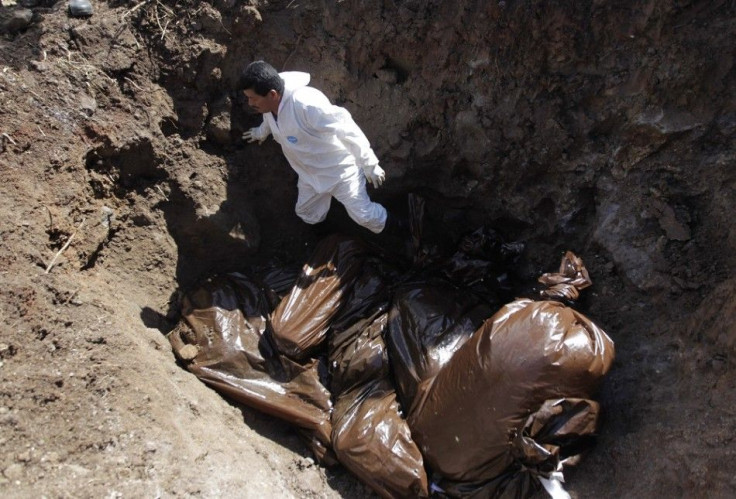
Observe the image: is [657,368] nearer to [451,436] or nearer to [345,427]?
[451,436]

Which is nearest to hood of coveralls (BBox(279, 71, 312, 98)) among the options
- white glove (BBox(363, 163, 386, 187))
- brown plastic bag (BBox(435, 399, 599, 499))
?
white glove (BBox(363, 163, 386, 187))

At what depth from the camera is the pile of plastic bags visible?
2.50 meters

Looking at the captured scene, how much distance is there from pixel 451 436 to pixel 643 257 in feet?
4.74

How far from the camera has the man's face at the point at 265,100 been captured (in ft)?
9.88

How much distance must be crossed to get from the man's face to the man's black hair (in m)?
0.02

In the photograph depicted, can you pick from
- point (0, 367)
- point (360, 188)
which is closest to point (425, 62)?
point (360, 188)

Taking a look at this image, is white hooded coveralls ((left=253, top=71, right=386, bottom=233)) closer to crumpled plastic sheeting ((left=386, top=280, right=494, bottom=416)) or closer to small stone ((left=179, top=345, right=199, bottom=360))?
crumpled plastic sheeting ((left=386, top=280, right=494, bottom=416))

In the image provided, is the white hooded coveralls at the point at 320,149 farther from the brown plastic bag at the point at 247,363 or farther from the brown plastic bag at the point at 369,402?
the brown plastic bag at the point at 247,363

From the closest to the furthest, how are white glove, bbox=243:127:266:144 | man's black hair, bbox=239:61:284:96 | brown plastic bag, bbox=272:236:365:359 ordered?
man's black hair, bbox=239:61:284:96
brown plastic bag, bbox=272:236:365:359
white glove, bbox=243:127:266:144

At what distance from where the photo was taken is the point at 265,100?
3049 mm

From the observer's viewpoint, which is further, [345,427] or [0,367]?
[345,427]

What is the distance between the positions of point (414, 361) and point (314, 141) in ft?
4.57

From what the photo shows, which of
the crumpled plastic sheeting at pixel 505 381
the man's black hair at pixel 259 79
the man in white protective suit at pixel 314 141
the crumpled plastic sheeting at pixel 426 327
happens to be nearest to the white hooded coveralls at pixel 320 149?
the man in white protective suit at pixel 314 141

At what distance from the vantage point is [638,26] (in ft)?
10.1
